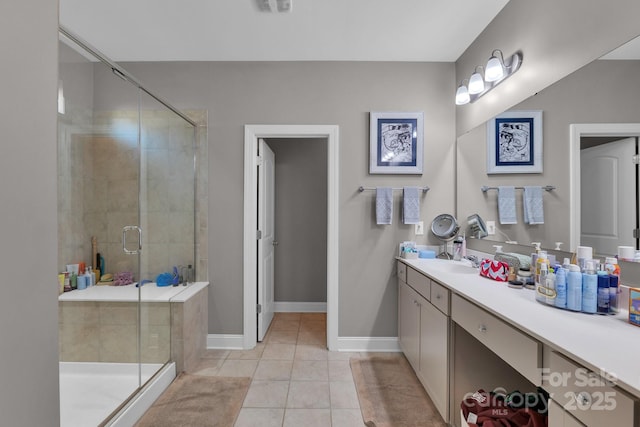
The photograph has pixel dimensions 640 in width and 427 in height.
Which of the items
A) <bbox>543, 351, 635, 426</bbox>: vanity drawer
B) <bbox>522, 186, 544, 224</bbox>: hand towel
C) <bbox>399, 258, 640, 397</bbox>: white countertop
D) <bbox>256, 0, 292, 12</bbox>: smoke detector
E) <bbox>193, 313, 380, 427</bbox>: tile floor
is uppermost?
<bbox>256, 0, 292, 12</bbox>: smoke detector

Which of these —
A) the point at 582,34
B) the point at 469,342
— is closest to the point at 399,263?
the point at 469,342

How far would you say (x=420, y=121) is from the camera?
2.68 metres

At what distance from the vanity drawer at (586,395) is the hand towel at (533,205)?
3.37 ft

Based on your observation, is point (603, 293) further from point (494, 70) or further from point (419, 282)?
point (494, 70)

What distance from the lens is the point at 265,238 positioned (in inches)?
119

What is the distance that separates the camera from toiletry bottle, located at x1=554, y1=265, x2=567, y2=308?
4.11 ft

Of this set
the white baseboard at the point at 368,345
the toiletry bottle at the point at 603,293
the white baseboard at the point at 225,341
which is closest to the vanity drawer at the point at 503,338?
the toiletry bottle at the point at 603,293

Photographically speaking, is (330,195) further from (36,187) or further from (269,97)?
(36,187)

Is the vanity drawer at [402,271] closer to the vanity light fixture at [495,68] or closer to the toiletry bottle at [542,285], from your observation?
the toiletry bottle at [542,285]

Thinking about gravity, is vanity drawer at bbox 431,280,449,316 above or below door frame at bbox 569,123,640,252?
below

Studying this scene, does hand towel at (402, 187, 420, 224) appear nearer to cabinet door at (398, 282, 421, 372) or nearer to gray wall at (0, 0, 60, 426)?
cabinet door at (398, 282, 421, 372)

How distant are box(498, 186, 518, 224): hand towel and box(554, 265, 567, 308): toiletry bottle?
2.41 feet

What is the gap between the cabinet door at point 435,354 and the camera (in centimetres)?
167

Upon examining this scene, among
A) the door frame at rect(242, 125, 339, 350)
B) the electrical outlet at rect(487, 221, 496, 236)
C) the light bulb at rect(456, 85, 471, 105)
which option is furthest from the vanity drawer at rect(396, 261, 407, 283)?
the light bulb at rect(456, 85, 471, 105)
